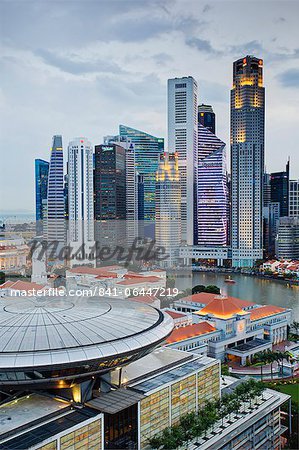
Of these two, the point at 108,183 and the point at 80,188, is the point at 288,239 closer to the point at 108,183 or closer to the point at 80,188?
the point at 108,183

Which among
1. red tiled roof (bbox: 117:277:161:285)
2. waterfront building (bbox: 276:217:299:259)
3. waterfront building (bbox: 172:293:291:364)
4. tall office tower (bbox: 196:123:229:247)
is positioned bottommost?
waterfront building (bbox: 172:293:291:364)

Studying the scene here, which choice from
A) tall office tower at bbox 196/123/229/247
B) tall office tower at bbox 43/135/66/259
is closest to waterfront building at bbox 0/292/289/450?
tall office tower at bbox 43/135/66/259

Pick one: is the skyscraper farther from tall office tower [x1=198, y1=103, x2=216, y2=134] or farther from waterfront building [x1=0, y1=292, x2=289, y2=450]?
waterfront building [x1=0, y1=292, x2=289, y2=450]

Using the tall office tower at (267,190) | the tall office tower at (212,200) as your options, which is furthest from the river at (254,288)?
the tall office tower at (267,190)

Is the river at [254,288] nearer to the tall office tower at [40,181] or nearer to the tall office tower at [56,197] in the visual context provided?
the tall office tower at [56,197]

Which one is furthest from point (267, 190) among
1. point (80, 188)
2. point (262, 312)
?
point (262, 312)
